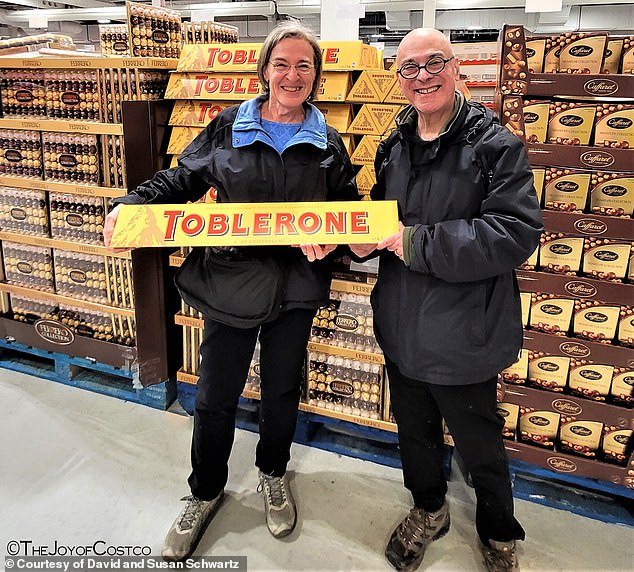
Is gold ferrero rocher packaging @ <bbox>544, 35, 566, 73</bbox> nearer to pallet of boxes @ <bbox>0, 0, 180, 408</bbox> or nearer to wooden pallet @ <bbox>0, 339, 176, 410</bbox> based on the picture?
pallet of boxes @ <bbox>0, 0, 180, 408</bbox>

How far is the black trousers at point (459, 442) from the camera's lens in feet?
6.28

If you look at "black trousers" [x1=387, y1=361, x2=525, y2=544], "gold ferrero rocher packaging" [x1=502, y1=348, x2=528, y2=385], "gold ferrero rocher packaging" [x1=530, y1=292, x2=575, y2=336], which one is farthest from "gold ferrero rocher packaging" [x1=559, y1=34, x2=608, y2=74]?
"black trousers" [x1=387, y1=361, x2=525, y2=544]

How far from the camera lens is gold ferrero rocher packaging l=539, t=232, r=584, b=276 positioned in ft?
7.68

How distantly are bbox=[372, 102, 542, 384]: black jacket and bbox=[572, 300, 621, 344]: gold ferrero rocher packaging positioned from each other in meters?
0.70

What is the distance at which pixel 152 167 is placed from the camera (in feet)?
9.73

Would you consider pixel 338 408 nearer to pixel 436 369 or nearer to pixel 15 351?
pixel 436 369

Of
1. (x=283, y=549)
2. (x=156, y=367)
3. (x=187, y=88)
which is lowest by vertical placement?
(x=283, y=549)

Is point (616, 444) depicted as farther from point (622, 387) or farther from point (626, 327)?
point (626, 327)

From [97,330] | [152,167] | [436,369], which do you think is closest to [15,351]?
[97,330]

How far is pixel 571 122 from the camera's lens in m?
2.27

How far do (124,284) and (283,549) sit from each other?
181 cm

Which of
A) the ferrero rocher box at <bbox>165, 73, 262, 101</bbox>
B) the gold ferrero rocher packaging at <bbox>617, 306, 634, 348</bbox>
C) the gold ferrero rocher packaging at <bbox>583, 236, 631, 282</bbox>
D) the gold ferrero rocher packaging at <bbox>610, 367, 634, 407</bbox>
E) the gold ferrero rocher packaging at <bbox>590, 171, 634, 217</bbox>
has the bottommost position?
the gold ferrero rocher packaging at <bbox>610, 367, 634, 407</bbox>

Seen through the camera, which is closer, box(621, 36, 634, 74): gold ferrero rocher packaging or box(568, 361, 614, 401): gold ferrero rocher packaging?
box(621, 36, 634, 74): gold ferrero rocher packaging

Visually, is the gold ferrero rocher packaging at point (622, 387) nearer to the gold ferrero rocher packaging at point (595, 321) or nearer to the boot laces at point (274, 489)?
the gold ferrero rocher packaging at point (595, 321)
